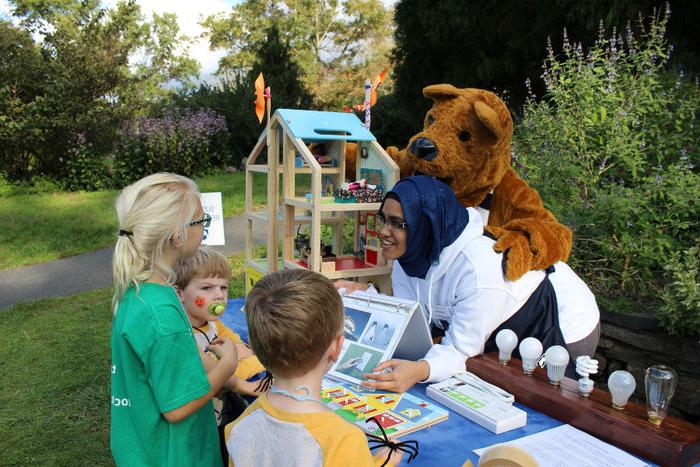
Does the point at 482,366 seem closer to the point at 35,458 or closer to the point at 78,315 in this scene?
the point at 35,458

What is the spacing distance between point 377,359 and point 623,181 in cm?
308

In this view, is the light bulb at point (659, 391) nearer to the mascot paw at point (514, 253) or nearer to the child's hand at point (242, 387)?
the mascot paw at point (514, 253)

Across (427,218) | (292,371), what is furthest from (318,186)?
(292,371)

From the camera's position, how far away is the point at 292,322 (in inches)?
A: 47.3

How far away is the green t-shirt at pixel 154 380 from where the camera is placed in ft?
4.74

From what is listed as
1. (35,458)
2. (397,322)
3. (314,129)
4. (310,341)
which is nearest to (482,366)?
(397,322)

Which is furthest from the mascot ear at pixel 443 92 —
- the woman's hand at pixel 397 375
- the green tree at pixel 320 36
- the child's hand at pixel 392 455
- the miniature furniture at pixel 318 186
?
the green tree at pixel 320 36

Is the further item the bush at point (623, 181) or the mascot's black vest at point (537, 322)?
the bush at point (623, 181)

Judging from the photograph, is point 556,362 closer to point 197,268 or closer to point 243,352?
point 243,352

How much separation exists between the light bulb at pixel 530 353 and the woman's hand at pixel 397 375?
33 cm

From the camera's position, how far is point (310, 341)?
1211mm

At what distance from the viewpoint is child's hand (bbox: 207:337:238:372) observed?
166cm

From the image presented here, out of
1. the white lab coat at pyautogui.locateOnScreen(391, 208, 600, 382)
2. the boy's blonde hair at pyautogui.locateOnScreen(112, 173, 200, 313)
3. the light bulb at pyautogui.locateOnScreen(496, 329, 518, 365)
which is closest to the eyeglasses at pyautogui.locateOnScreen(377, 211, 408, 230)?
the white lab coat at pyautogui.locateOnScreen(391, 208, 600, 382)

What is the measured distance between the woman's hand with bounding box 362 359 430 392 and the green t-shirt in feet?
1.83
